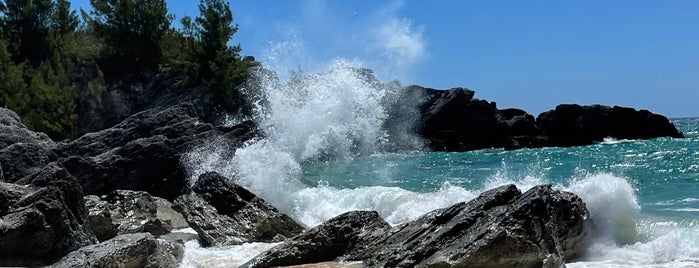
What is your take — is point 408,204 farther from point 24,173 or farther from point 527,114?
point 527,114

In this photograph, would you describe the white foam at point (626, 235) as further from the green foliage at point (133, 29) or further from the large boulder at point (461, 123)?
the large boulder at point (461, 123)

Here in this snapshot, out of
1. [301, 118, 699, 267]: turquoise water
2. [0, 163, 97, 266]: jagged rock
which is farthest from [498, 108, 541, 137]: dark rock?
[0, 163, 97, 266]: jagged rock

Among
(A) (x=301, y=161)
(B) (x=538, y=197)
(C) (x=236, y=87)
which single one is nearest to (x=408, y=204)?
(B) (x=538, y=197)

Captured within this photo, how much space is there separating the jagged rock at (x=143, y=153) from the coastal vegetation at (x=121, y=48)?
21.4m

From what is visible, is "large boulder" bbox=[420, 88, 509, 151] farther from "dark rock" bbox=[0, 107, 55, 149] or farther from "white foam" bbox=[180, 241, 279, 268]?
"white foam" bbox=[180, 241, 279, 268]

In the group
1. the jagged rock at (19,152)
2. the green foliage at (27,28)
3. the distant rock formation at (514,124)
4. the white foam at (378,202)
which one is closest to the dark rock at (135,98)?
the green foliage at (27,28)

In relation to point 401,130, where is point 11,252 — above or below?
below

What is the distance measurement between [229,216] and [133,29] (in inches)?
1430

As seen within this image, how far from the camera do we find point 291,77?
4069 cm

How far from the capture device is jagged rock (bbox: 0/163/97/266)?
9000mm

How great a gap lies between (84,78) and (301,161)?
19170 mm

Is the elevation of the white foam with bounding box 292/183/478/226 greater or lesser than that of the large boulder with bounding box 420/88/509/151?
lesser

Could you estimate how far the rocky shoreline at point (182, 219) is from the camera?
829 cm

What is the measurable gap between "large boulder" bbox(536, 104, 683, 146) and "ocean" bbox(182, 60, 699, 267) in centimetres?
1522
